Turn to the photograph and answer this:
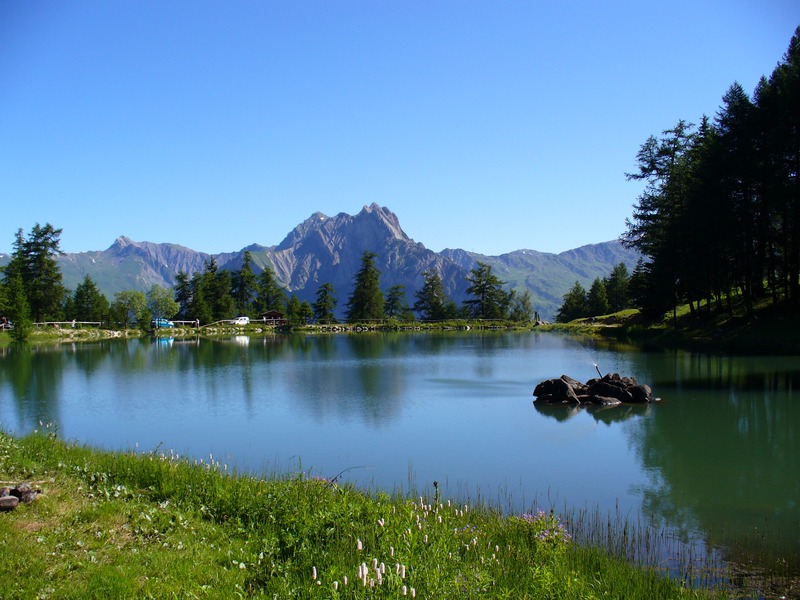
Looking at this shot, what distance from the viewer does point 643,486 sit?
14195mm

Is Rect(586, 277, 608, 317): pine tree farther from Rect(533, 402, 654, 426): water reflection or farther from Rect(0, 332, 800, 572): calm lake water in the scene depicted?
Rect(533, 402, 654, 426): water reflection

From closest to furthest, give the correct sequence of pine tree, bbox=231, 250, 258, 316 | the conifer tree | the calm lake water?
1. the calm lake water
2. pine tree, bbox=231, 250, 258, 316
3. the conifer tree

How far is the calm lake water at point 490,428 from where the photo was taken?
13242mm

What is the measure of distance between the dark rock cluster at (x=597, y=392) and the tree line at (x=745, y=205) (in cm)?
1877

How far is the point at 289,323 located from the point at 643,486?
93845 mm

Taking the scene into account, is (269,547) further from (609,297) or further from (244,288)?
(244,288)

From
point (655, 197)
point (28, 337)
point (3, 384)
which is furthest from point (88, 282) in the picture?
point (655, 197)

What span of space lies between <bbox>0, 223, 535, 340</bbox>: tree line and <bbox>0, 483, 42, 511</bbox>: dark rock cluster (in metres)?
70.3

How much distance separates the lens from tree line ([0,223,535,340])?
80625 millimetres

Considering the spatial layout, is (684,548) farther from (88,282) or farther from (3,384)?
(88,282)

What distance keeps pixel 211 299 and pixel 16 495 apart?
9614 cm

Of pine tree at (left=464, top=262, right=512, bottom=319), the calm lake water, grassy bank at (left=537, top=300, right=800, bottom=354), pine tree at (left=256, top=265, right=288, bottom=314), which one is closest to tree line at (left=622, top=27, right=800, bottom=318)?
grassy bank at (left=537, top=300, right=800, bottom=354)

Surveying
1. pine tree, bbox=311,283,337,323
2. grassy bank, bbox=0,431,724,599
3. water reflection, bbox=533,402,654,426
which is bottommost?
water reflection, bbox=533,402,654,426

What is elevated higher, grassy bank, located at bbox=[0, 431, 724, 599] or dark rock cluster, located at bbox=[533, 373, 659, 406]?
grassy bank, located at bbox=[0, 431, 724, 599]
